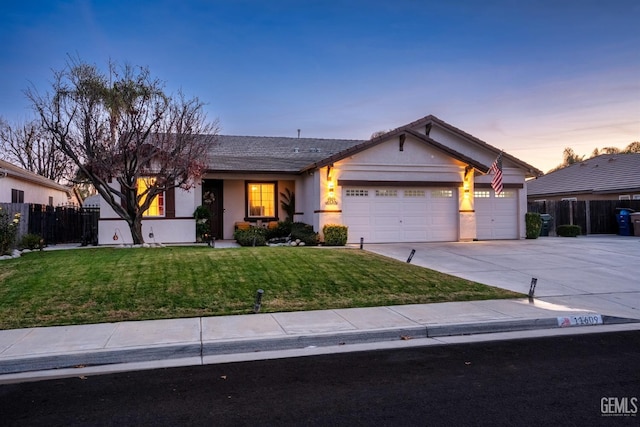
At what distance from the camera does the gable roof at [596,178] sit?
28.2 m

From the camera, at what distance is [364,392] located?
15.9 feet

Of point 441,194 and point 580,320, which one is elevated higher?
point 441,194

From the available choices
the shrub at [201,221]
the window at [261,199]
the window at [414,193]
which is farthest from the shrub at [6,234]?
the window at [414,193]

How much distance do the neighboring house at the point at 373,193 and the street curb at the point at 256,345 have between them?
11.1 meters

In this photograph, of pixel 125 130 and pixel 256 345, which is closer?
pixel 256 345

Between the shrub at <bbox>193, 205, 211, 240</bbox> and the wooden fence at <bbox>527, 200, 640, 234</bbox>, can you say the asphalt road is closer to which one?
the shrub at <bbox>193, 205, 211, 240</bbox>

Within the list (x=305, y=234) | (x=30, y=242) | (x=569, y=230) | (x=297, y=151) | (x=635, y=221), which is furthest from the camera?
(x=635, y=221)

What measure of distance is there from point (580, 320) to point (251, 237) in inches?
475

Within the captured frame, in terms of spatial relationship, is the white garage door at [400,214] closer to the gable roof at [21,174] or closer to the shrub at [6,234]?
the shrub at [6,234]

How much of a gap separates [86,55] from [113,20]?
62.7 inches

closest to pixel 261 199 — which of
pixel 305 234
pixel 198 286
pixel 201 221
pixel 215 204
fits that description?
pixel 215 204

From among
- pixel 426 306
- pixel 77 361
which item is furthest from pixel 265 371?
pixel 426 306

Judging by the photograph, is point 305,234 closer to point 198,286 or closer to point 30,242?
point 198,286

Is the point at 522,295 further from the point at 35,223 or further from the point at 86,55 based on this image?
the point at 35,223
